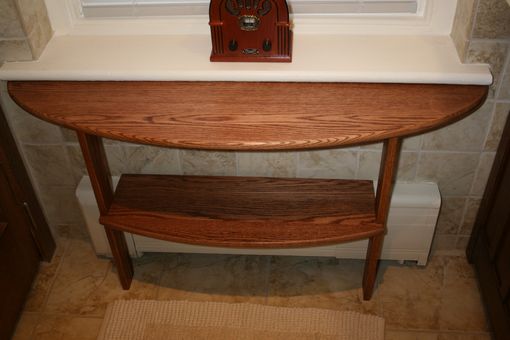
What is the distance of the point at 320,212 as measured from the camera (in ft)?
5.65

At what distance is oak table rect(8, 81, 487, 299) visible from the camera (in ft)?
4.50

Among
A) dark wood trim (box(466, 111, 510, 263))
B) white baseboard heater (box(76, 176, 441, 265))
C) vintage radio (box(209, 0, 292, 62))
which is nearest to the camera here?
vintage radio (box(209, 0, 292, 62))

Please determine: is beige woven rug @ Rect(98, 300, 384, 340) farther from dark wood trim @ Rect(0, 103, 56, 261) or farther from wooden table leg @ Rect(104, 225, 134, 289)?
dark wood trim @ Rect(0, 103, 56, 261)

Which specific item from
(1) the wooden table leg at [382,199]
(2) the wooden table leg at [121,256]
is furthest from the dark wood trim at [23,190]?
(1) the wooden table leg at [382,199]

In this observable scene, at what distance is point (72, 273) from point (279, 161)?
0.88 meters

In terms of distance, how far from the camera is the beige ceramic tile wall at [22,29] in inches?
60.4

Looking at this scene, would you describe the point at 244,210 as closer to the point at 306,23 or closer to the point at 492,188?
the point at 306,23

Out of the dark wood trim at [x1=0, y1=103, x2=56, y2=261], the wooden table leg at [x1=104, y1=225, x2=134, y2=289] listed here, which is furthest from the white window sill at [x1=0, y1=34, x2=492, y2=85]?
the wooden table leg at [x1=104, y1=225, x2=134, y2=289]

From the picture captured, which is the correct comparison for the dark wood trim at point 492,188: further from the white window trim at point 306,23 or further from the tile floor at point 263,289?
the white window trim at point 306,23

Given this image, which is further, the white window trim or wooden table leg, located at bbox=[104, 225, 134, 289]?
wooden table leg, located at bbox=[104, 225, 134, 289]

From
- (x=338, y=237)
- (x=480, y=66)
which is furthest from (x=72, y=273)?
(x=480, y=66)

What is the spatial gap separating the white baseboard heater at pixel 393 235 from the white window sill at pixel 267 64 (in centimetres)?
46

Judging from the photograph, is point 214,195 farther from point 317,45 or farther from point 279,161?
point 317,45

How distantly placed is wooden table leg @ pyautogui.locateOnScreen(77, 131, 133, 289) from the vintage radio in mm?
426
